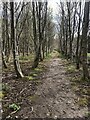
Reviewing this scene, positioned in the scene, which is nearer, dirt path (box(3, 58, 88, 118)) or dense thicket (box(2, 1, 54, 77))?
dirt path (box(3, 58, 88, 118))

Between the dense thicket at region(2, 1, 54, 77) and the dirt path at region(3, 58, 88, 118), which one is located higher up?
the dense thicket at region(2, 1, 54, 77)

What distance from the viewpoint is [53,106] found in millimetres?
6621

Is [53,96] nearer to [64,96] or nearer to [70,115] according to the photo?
[64,96]

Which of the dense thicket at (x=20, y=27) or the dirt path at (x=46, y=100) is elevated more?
the dense thicket at (x=20, y=27)

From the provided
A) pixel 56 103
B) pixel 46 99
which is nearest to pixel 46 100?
pixel 46 99

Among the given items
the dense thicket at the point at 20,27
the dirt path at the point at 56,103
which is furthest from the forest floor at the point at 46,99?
the dense thicket at the point at 20,27

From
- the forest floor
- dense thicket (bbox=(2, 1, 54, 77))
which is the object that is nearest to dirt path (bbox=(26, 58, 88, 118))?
the forest floor

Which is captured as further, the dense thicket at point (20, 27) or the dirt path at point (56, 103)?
the dense thicket at point (20, 27)

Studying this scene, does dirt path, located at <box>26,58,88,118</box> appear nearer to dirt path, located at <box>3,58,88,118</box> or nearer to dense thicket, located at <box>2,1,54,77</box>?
dirt path, located at <box>3,58,88,118</box>

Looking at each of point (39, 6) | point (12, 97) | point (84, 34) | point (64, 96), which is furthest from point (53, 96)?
point (39, 6)

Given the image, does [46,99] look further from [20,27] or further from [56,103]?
[20,27]

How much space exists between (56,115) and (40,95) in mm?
1990

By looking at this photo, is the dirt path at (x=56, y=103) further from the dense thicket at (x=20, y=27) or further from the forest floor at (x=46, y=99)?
the dense thicket at (x=20, y=27)

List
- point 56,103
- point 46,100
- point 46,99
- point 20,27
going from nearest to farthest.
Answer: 1. point 56,103
2. point 46,100
3. point 46,99
4. point 20,27
